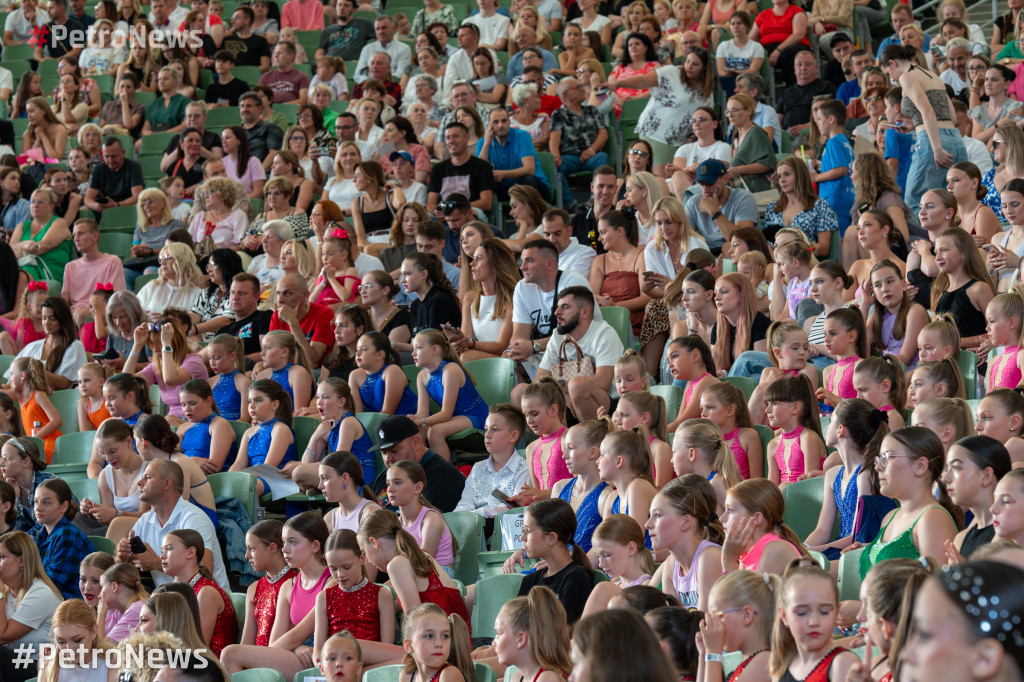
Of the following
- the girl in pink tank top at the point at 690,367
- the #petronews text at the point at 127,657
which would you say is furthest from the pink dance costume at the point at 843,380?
the #petronews text at the point at 127,657

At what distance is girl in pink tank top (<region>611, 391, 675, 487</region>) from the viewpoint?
16.5ft

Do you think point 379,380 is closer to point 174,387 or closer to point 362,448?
point 362,448

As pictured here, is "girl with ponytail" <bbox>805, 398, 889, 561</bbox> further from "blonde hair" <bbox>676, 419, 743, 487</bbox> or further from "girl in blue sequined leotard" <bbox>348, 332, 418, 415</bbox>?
"girl in blue sequined leotard" <bbox>348, 332, 418, 415</bbox>

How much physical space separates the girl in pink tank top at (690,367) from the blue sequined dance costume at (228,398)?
7.77ft

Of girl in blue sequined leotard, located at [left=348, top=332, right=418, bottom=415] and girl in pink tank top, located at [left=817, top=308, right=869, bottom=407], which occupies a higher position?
girl in pink tank top, located at [left=817, top=308, right=869, bottom=407]

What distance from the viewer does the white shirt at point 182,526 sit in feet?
17.6

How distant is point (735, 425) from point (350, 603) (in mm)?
1661

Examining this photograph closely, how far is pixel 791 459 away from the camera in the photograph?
4910 millimetres

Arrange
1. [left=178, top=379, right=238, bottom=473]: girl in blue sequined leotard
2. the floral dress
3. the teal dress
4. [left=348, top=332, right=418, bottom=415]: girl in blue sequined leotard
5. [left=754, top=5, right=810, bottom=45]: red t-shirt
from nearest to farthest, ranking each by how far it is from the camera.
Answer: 1. [left=178, top=379, right=238, bottom=473]: girl in blue sequined leotard
2. [left=348, top=332, right=418, bottom=415]: girl in blue sequined leotard
3. the teal dress
4. the floral dress
5. [left=754, top=5, right=810, bottom=45]: red t-shirt

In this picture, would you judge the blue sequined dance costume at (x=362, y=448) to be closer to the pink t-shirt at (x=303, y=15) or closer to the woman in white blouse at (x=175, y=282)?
the woman in white blouse at (x=175, y=282)

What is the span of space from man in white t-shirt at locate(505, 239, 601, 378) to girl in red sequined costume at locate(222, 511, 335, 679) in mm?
1960

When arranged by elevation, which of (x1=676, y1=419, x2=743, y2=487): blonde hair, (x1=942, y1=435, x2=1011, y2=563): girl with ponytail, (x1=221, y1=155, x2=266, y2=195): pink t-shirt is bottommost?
(x1=676, y1=419, x2=743, y2=487): blonde hair

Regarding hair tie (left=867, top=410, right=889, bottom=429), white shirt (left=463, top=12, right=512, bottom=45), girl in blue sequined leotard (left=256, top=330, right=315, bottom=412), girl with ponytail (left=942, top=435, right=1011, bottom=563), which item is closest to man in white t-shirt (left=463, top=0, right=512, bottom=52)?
white shirt (left=463, top=12, right=512, bottom=45)

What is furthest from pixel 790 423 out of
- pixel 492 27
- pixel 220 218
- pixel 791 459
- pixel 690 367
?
pixel 492 27
